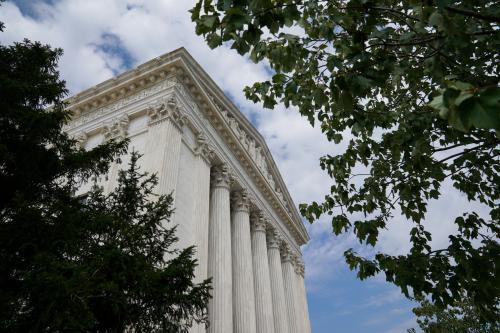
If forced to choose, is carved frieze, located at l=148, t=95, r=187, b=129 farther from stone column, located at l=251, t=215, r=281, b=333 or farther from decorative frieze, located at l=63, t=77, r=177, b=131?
stone column, located at l=251, t=215, r=281, b=333

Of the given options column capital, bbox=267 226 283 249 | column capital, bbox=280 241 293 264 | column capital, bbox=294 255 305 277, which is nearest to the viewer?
column capital, bbox=267 226 283 249

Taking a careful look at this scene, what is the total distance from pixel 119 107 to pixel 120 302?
573 inches

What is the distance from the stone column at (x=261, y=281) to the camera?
21.4 metres

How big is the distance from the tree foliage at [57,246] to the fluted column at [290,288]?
22.1 m

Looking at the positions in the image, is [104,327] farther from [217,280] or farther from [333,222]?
[217,280]

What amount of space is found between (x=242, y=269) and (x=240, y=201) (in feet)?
15.3

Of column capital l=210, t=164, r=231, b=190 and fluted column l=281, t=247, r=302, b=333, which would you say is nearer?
column capital l=210, t=164, r=231, b=190

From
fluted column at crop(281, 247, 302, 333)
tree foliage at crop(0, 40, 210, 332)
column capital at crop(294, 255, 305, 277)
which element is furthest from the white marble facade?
column capital at crop(294, 255, 305, 277)

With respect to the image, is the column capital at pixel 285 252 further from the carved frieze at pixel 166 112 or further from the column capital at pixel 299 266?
the carved frieze at pixel 166 112

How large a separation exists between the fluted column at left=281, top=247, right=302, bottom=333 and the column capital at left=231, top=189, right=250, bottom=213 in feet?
30.7

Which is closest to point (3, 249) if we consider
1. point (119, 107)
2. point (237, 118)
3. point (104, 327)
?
point (104, 327)

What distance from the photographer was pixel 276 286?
2630cm

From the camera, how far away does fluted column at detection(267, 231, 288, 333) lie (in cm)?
2452

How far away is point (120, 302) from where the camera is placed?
6355 millimetres
